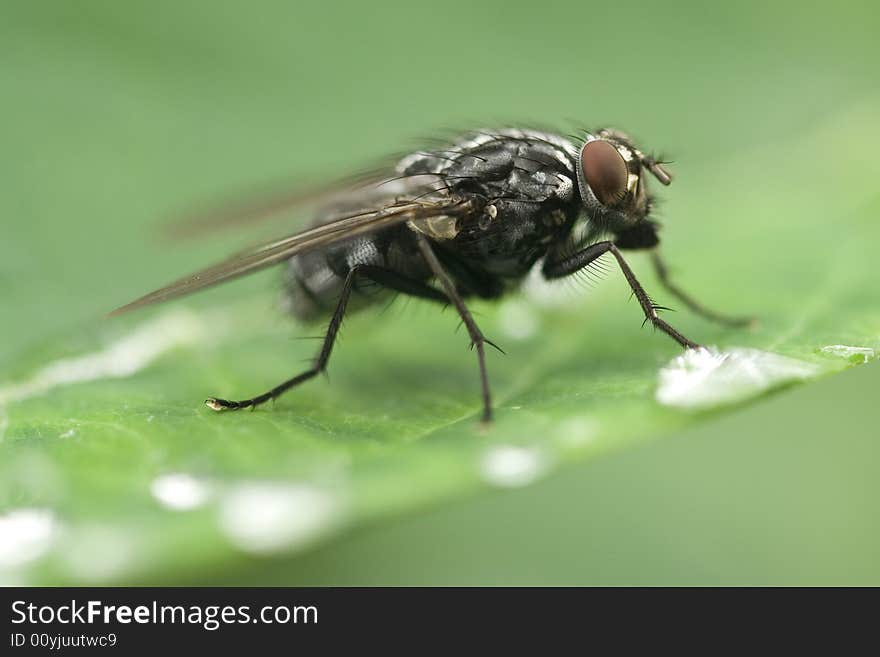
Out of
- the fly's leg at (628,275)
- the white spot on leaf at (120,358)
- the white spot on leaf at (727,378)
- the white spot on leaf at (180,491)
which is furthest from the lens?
the fly's leg at (628,275)

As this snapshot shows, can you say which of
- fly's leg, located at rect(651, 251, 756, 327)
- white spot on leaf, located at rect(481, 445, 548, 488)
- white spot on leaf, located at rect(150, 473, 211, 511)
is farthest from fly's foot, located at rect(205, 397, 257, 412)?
fly's leg, located at rect(651, 251, 756, 327)

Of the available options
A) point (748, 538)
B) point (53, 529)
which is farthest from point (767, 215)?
point (53, 529)

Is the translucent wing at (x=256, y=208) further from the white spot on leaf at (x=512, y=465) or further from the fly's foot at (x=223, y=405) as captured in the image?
the white spot on leaf at (x=512, y=465)

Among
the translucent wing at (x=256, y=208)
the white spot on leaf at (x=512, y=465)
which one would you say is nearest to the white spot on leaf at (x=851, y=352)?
the white spot on leaf at (x=512, y=465)

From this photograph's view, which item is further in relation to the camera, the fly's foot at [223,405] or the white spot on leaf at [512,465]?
the fly's foot at [223,405]

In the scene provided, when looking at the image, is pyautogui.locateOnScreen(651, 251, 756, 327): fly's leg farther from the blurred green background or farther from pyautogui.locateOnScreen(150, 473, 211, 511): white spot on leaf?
pyautogui.locateOnScreen(150, 473, 211, 511): white spot on leaf
